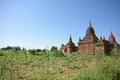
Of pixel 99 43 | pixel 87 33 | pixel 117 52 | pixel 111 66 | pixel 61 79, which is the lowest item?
pixel 61 79

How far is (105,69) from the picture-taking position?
23.2 feet

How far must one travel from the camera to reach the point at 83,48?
34406mm

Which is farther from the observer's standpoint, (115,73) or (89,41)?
(89,41)

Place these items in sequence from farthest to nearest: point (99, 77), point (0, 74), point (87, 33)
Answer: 1. point (87, 33)
2. point (99, 77)
3. point (0, 74)

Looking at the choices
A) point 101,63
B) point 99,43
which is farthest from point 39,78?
point 99,43

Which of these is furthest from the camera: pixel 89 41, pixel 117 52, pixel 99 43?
pixel 89 41

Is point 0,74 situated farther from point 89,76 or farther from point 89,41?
point 89,41

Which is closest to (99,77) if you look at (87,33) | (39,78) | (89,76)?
(89,76)

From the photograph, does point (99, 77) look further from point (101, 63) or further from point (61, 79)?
point (61, 79)

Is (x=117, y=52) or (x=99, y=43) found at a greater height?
(x=99, y=43)

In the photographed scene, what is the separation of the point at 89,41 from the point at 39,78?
27312 mm

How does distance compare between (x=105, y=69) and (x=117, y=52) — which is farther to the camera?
(x=117, y=52)

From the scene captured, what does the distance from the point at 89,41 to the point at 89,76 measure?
27.1 m

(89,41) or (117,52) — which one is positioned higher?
(89,41)
